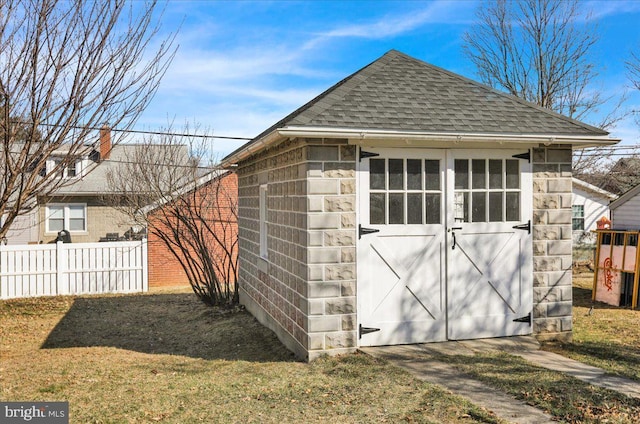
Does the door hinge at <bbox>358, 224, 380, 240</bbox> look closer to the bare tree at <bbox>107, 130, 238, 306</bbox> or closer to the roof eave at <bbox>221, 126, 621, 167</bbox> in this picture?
the roof eave at <bbox>221, 126, 621, 167</bbox>

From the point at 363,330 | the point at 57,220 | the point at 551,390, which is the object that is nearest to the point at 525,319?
the point at 551,390

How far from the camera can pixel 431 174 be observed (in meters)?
7.10

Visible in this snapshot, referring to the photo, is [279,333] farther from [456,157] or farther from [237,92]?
[237,92]

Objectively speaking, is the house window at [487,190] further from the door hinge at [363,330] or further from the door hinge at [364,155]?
the door hinge at [363,330]

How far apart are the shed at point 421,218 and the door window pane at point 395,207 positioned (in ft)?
0.07

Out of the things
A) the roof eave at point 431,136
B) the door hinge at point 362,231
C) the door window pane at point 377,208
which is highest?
the roof eave at point 431,136

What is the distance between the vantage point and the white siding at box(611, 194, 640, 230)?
13039 millimetres

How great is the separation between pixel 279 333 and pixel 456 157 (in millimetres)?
3728

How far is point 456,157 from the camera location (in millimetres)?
7152

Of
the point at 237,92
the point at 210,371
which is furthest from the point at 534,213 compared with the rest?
the point at 237,92

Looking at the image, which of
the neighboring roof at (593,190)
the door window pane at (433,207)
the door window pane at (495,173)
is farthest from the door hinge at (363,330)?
the neighboring roof at (593,190)

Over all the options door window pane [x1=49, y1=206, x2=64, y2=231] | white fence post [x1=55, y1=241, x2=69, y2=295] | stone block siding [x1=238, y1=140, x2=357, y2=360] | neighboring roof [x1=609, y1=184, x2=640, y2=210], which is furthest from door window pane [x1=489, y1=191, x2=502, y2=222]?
door window pane [x1=49, y1=206, x2=64, y2=231]

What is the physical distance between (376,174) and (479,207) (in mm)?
1486

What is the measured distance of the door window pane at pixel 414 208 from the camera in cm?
706
